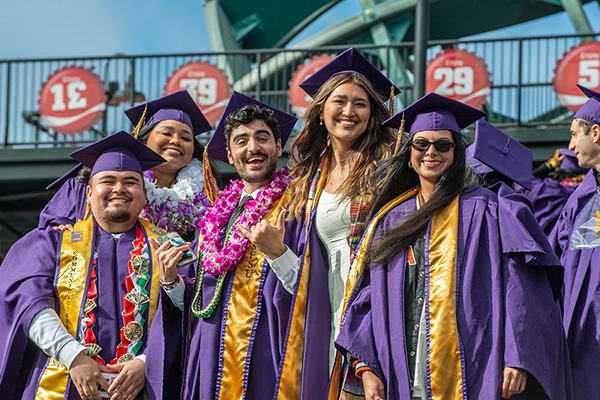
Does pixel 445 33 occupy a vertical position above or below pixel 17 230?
above

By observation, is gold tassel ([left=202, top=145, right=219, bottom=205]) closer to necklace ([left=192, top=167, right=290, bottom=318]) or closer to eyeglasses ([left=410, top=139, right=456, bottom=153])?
necklace ([left=192, top=167, right=290, bottom=318])

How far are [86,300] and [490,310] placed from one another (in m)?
2.10

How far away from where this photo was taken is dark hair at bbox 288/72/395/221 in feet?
15.7

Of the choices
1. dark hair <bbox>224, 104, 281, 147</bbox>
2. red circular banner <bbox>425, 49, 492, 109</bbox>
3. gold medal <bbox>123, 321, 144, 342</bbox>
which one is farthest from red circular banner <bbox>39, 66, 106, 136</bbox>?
gold medal <bbox>123, 321, 144, 342</bbox>

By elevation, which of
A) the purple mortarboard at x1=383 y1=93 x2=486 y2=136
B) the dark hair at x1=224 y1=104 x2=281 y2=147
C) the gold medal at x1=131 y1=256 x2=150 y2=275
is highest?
the dark hair at x1=224 y1=104 x2=281 y2=147

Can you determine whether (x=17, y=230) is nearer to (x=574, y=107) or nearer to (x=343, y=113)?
(x=574, y=107)

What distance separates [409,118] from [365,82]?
489 mm

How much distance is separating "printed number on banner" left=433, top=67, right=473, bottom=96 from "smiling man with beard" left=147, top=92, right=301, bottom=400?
6.82 metres

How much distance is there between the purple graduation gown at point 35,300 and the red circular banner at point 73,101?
24.1 feet

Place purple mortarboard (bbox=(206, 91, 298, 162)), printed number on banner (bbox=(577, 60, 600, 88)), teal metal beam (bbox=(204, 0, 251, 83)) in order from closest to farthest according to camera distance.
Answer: purple mortarboard (bbox=(206, 91, 298, 162)) < printed number on banner (bbox=(577, 60, 600, 88)) < teal metal beam (bbox=(204, 0, 251, 83))

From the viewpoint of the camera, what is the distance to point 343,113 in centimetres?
493

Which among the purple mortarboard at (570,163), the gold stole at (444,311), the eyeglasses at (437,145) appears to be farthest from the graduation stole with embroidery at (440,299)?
the purple mortarboard at (570,163)

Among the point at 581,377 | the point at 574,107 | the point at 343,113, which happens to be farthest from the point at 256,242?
the point at 574,107

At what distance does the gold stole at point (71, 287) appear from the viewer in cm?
466
